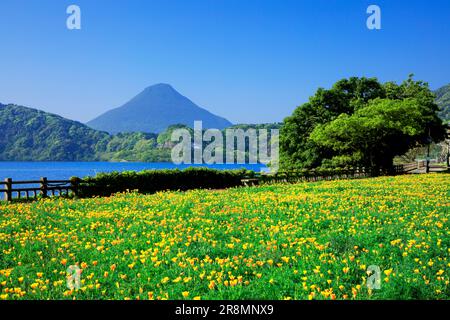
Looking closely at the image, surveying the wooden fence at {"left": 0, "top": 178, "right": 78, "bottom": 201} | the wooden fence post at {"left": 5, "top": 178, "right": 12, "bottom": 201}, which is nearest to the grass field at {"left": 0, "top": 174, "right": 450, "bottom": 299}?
the wooden fence post at {"left": 5, "top": 178, "right": 12, "bottom": 201}

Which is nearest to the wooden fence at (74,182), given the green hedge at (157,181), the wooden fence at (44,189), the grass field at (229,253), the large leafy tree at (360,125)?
the wooden fence at (44,189)

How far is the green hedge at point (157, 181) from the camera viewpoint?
25.4m

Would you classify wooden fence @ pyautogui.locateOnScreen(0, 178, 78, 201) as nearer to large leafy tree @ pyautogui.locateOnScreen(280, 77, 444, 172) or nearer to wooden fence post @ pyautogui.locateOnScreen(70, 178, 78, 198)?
wooden fence post @ pyautogui.locateOnScreen(70, 178, 78, 198)

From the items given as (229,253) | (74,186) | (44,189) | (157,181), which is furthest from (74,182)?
(229,253)

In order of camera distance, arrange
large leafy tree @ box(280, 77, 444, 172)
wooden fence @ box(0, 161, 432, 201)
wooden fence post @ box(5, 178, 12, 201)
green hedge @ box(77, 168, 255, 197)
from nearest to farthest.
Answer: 1. wooden fence post @ box(5, 178, 12, 201)
2. wooden fence @ box(0, 161, 432, 201)
3. green hedge @ box(77, 168, 255, 197)
4. large leafy tree @ box(280, 77, 444, 172)

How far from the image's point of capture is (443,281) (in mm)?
6273

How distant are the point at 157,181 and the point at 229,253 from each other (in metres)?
21.8

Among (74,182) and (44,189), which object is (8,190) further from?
(74,182)

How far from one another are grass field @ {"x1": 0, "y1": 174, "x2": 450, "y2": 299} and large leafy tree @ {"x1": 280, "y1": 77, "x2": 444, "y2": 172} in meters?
31.4

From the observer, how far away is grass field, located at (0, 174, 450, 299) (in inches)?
238

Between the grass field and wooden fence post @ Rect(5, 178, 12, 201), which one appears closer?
the grass field

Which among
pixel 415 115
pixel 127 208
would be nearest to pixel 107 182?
pixel 127 208

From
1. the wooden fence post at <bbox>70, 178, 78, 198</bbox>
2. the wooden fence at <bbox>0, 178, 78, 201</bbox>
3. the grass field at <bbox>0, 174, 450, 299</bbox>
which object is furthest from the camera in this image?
the wooden fence post at <bbox>70, 178, 78, 198</bbox>
